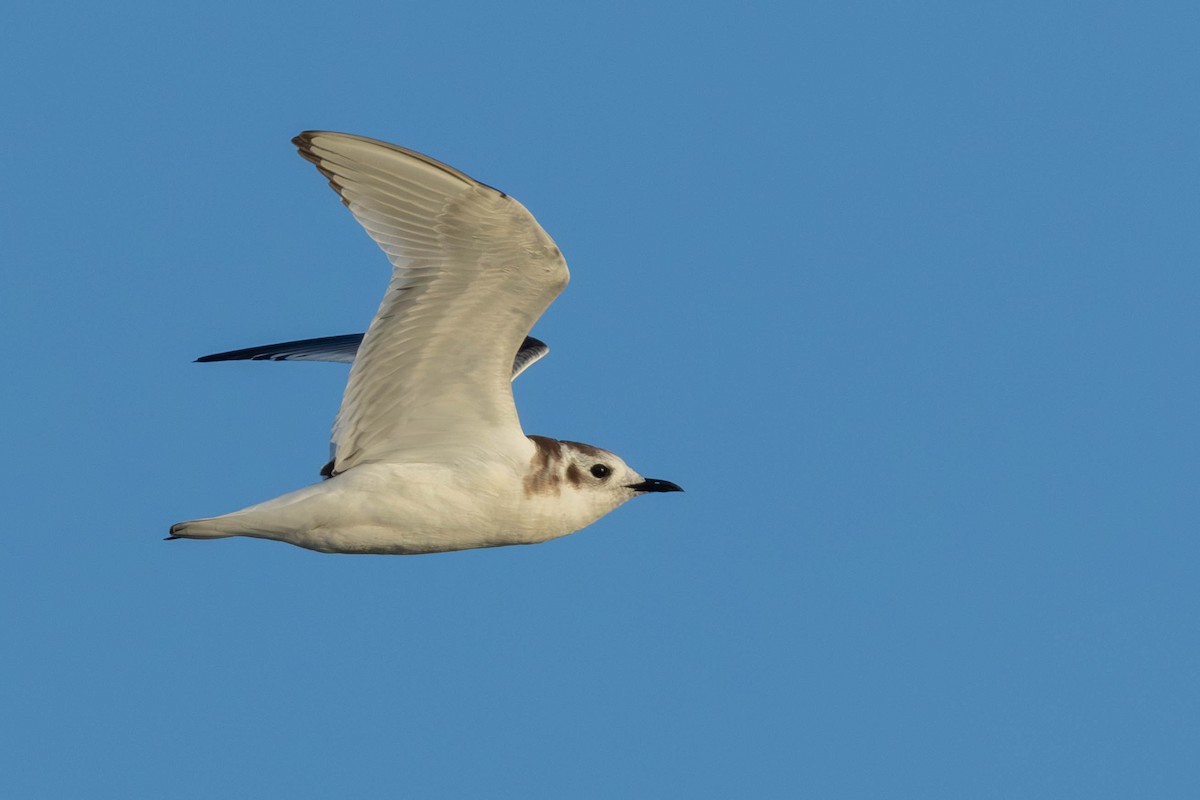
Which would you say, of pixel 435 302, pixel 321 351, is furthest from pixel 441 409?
pixel 321 351

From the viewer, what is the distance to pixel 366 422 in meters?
11.8

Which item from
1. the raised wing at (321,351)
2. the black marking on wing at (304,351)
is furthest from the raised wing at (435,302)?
the black marking on wing at (304,351)

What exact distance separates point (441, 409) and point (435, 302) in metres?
1.02

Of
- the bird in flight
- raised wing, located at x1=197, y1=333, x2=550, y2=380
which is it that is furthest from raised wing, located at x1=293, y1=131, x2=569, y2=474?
raised wing, located at x1=197, y1=333, x2=550, y2=380

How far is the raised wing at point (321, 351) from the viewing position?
13570mm

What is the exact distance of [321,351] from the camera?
45.9 feet

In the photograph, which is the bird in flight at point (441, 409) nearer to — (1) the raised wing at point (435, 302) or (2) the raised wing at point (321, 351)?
(1) the raised wing at point (435, 302)

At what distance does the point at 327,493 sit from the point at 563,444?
68.4 inches

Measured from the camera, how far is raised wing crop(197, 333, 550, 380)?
13.6 metres

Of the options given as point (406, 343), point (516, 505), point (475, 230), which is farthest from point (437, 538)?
point (475, 230)

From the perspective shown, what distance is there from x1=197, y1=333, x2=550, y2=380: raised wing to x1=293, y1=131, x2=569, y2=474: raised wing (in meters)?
1.56

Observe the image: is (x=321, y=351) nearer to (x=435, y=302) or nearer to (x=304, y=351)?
(x=304, y=351)

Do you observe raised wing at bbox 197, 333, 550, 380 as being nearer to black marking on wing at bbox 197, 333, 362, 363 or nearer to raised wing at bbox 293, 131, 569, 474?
black marking on wing at bbox 197, 333, 362, 363

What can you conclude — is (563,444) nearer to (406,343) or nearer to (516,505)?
(516,505)
